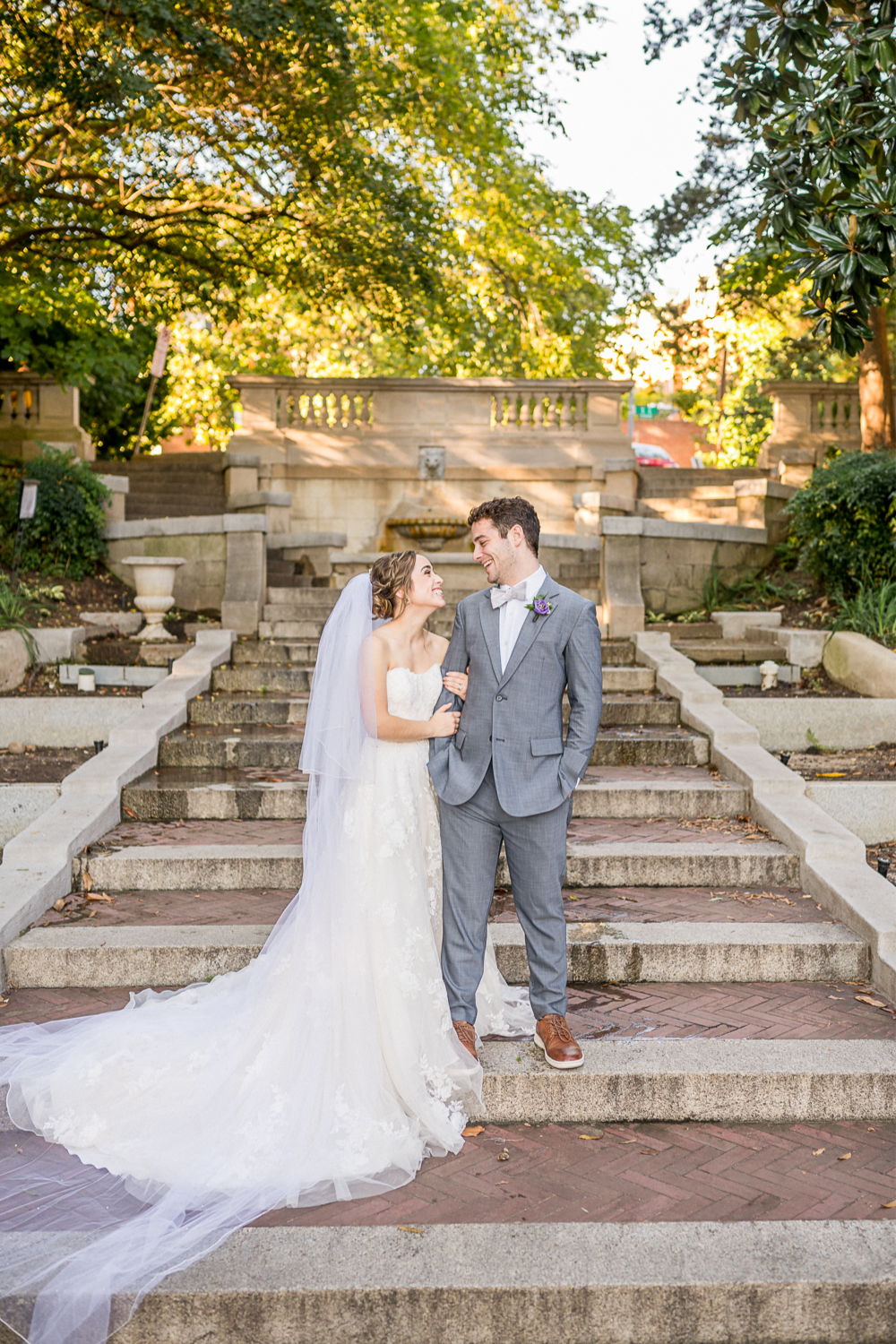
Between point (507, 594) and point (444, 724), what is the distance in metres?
0.55

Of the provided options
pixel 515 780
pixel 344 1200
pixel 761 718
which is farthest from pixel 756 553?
pixel 344 1200

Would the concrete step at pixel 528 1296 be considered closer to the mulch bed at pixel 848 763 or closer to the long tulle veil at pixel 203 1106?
the long tulle veil at pixel 203 1106

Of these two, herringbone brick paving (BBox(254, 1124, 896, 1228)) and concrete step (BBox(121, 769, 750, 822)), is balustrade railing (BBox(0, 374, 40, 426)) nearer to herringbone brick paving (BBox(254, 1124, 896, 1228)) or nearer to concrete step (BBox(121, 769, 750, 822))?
concrete step (BBox(121, 769, 750, 822))

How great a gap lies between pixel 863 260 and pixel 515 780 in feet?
14.6

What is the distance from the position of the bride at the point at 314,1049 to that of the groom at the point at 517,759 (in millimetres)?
129

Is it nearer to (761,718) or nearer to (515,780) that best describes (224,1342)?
(515,780)

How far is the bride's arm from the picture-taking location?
4.30 meters

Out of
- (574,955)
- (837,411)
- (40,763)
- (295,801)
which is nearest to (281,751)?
(295,801)

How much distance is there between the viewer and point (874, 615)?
11516 mm

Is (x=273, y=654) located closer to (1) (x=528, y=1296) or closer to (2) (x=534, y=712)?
(2) (x=534, y=712)

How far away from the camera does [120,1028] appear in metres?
4.37

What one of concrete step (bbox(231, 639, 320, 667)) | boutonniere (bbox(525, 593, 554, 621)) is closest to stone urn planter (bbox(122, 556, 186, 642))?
concrete step (bbox(231, 639, 320, 667))

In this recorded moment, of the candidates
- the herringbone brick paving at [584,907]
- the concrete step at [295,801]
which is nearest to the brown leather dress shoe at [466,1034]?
the herringbone brick paving at [584,907]

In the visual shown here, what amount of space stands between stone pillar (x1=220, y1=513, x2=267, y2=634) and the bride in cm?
829
